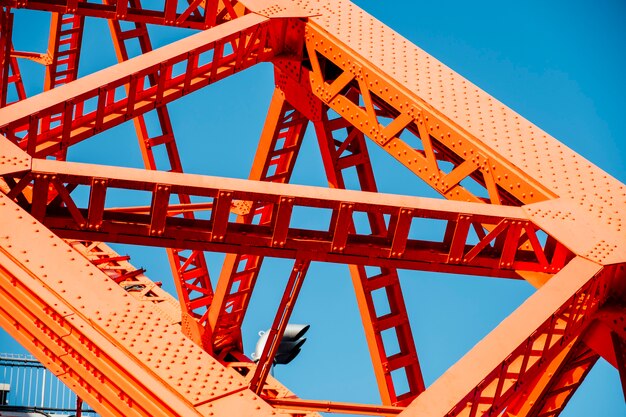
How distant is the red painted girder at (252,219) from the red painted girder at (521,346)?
6.69m

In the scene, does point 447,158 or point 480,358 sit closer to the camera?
point 480,358

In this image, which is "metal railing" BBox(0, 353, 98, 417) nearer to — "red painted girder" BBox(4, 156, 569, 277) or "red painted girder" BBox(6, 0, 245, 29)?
"red painted girder" BBox(6, 0, 245, 29)

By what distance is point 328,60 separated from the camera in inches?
744

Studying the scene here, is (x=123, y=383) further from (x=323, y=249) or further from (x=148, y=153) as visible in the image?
(x=148, y=153)

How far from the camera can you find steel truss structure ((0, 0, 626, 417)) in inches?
479

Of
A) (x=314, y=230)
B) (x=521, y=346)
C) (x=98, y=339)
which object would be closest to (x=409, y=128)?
(x=314, y=230)

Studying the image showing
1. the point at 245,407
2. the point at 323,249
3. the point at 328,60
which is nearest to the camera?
the point at 245,407

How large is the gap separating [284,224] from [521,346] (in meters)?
2.99

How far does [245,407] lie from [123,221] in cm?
390

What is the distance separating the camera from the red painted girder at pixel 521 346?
12.1 metres

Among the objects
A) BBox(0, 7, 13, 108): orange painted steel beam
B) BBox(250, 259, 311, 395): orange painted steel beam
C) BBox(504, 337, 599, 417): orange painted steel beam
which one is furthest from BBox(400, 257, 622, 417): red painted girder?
BBox(0, 7, 13, 108): orange painted steel beam

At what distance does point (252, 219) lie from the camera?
21281mm

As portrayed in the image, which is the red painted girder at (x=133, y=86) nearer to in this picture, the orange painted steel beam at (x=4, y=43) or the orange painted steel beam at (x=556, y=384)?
the orange painted steel beam at (x=4, y=43)

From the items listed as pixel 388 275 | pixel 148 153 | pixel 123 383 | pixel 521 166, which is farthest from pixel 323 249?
pixel 148 153
